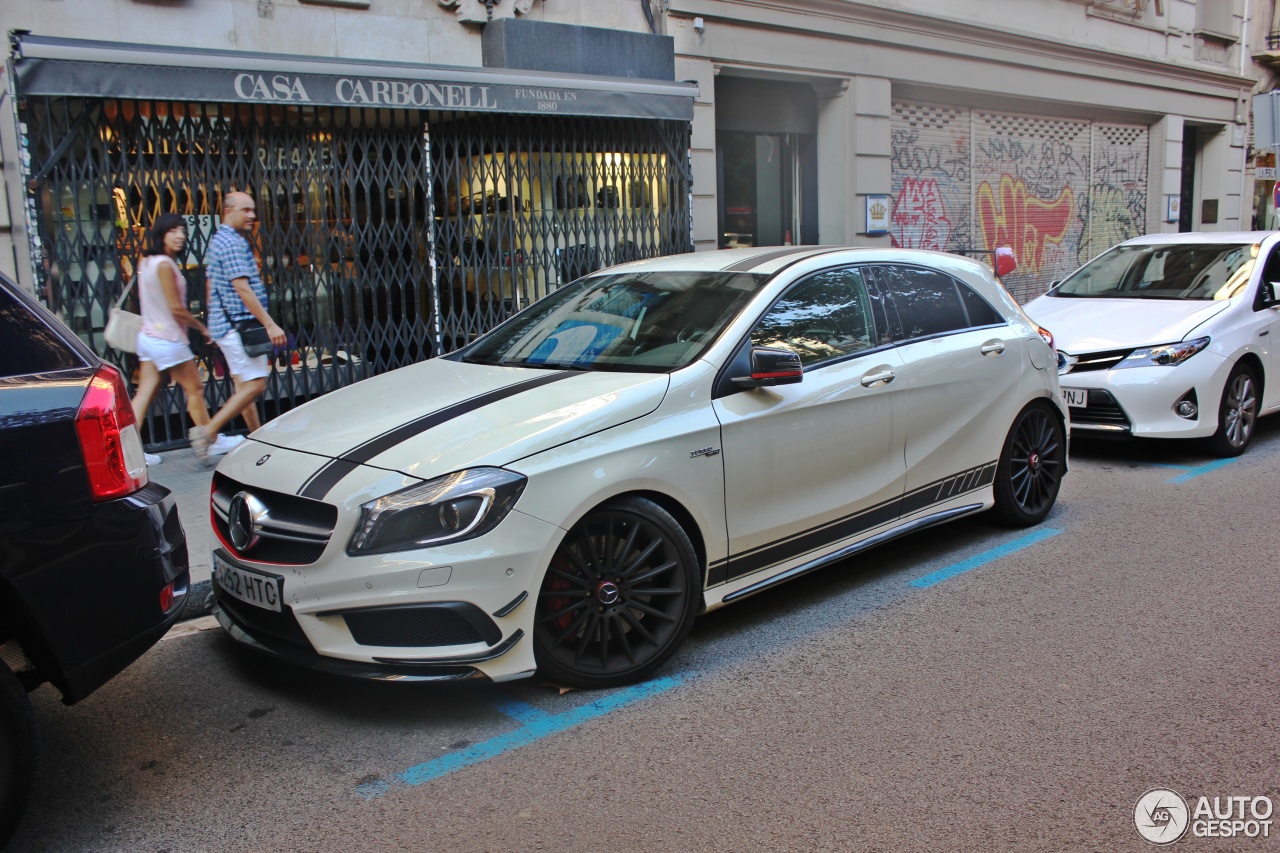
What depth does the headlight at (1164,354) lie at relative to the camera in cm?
770

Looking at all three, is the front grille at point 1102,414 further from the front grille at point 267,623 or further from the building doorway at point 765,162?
the front grille at point 267,623

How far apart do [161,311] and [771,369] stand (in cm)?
492

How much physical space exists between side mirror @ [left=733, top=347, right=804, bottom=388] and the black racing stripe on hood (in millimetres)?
826

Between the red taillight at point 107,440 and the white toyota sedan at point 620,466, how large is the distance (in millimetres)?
661

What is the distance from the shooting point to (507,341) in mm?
5258

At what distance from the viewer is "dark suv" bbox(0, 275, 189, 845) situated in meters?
2.86

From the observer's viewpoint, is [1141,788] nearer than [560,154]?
Yes

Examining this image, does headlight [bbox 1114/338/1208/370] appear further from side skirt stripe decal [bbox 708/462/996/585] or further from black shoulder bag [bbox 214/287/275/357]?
black shoulder bag [bbox 214/287/275/357]

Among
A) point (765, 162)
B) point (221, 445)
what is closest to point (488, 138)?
point (221, 445)

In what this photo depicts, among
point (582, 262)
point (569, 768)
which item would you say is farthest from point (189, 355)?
point (569, 768)

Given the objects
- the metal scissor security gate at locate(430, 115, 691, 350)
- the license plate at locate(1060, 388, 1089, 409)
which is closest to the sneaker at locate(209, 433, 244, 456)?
the metal scissor security gate at locate(430, 115, 691, 350)

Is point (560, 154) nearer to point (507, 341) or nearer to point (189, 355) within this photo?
point (189, 355)

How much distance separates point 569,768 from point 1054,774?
1.48 meters

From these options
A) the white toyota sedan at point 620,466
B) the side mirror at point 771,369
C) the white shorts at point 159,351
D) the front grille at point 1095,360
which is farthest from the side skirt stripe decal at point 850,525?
the white shorts at point 159,351
